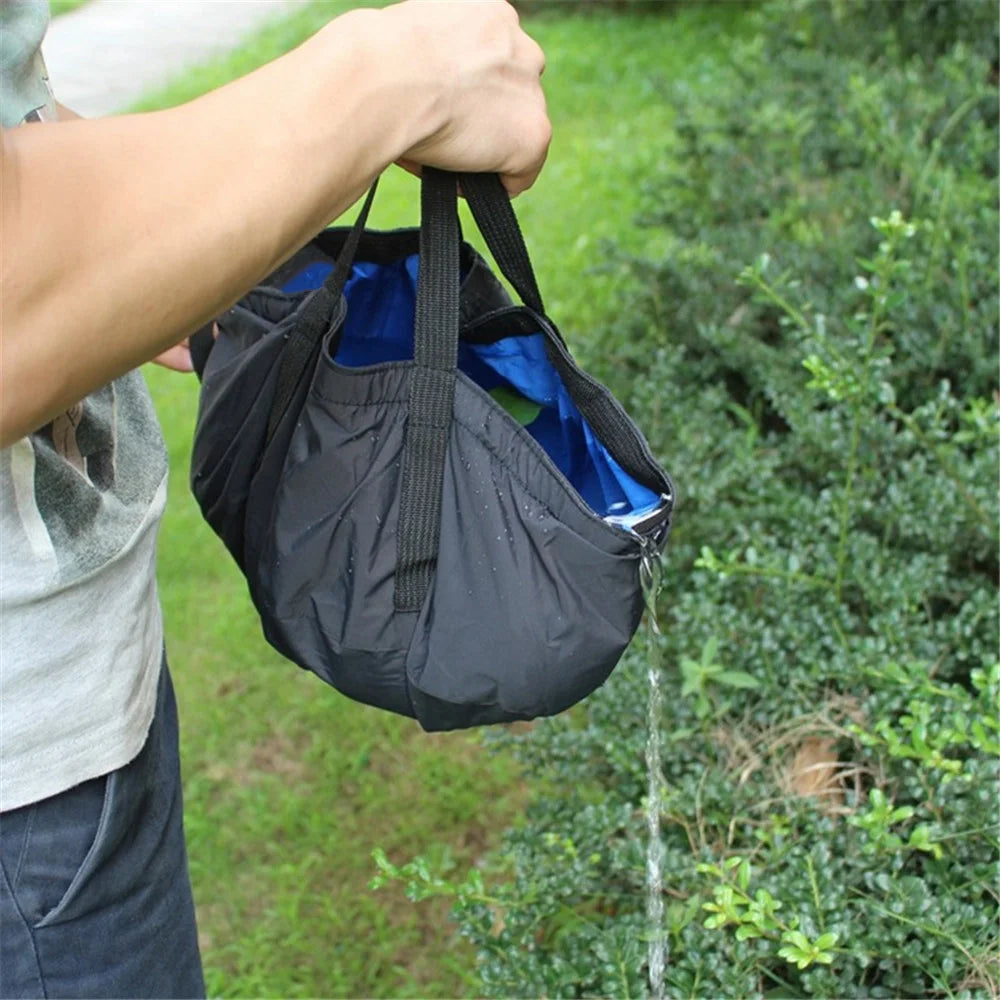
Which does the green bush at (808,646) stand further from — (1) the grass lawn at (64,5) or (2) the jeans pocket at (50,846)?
(1) the grass lawn at (64,5)

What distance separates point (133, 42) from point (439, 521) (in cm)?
736

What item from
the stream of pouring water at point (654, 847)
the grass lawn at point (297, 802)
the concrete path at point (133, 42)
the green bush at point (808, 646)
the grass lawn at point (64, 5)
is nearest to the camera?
the stream of pouring water at point (654, 847)

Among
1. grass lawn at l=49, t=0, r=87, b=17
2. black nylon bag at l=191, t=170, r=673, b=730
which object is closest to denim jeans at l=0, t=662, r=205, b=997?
black nylon bag at l=191, t=170, r=673, b=730

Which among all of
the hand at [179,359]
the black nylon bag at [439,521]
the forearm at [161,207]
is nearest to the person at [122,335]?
the forearm at [161,207]

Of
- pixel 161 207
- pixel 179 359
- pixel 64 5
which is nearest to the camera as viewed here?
pixel 161 207

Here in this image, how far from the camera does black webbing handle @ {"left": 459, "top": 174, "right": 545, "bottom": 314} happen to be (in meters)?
1.40

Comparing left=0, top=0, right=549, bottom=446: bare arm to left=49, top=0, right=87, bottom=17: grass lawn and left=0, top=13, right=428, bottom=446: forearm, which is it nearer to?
left=0, top=13, right=428, bottom=446: forearm

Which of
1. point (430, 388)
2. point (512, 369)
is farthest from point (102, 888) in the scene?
point (512, 369)

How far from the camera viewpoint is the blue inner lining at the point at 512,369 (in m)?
1.54

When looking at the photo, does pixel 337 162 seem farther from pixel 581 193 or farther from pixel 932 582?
pixel 581 193

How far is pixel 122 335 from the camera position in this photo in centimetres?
107

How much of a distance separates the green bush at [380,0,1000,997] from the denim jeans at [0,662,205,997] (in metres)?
0.47

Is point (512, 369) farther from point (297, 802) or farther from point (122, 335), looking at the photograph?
point (297, 802)

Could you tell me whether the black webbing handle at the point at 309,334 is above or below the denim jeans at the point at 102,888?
above
